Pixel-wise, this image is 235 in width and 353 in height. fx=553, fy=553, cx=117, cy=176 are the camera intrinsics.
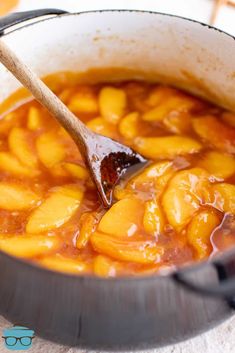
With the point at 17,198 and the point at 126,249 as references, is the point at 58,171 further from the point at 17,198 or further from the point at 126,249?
the point at 126,249

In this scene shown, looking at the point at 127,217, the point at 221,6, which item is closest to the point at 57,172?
the point at 127,217

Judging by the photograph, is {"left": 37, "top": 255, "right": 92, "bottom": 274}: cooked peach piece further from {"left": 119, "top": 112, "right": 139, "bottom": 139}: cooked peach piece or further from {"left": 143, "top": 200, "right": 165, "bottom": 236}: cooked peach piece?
{"left": 119, "top": 112, "right": 139, "bottom": 139}: cooked peach piece

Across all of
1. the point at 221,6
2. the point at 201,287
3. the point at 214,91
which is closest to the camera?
the point at 201,287

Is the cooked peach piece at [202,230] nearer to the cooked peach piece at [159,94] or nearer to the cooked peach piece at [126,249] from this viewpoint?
the cooked peach piece at [126,249]

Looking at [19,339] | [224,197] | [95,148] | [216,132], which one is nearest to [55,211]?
[95,148]

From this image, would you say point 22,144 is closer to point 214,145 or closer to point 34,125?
point 34,125

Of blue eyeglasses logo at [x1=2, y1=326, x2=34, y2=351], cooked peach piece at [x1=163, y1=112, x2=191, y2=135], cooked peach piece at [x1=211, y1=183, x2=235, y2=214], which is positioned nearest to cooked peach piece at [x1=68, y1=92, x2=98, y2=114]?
cooked peach piece at [x1=163, y1=112, x2=191, y2=135]
